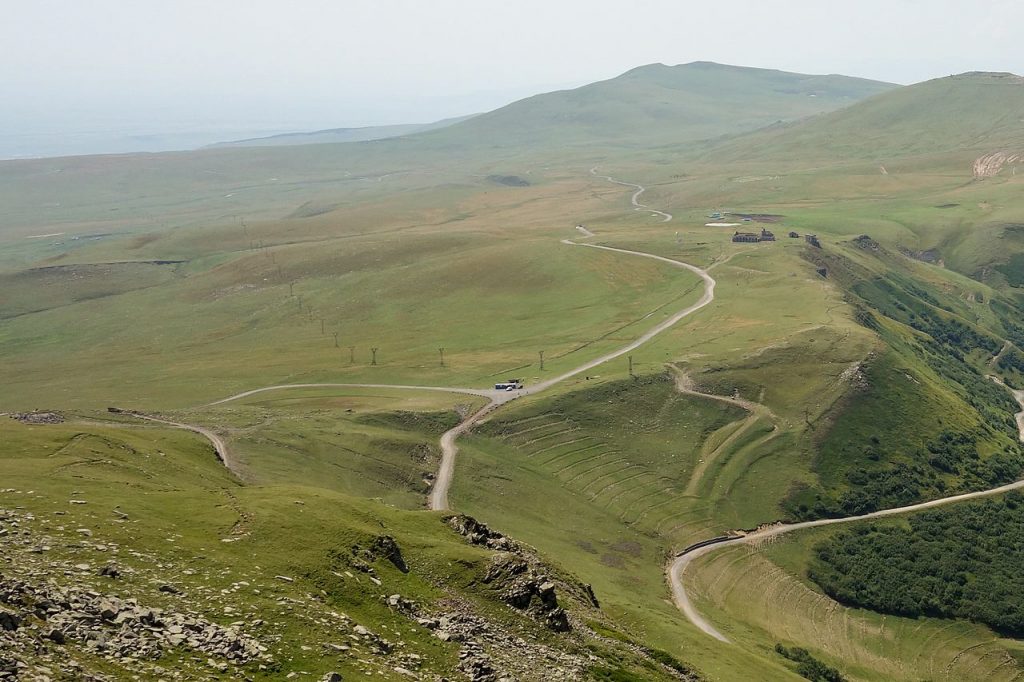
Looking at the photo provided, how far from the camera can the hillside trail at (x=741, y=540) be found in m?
105

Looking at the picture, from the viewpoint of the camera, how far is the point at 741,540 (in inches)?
5037

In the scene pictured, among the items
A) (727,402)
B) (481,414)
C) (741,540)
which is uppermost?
(481,414)

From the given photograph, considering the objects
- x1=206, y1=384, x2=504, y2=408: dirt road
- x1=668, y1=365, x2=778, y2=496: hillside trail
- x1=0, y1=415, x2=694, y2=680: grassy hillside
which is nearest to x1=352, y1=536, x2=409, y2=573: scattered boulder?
x1=0, y1=415, x2=694, y2=680: grassy hillside

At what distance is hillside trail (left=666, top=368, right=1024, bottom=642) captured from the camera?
10544cm

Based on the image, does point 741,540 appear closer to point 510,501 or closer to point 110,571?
point 510,501

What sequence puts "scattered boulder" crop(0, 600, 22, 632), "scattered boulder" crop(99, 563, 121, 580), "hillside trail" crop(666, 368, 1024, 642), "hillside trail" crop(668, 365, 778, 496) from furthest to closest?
1. "hillside trail" crop(668, 365, 778, 496)
2. "hillside trail" crop(666, 368, 1024, 642)
3. "scattered boulder" crop(99, 563, 121, 580)
4. "scattered boulder" crop(0, 600, 22, 632)

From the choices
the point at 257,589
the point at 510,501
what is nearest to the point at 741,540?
the point at 510,501

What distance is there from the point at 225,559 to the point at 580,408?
326 ft

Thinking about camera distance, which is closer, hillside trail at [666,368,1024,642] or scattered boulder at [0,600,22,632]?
scattered boulder at [0,600,22,632]

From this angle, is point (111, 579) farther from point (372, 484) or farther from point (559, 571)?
point (372, 484)

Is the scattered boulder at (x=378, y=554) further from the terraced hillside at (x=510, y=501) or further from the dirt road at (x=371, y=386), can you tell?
the dirt road at (x=371, y=386)

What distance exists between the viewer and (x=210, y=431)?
11888cm

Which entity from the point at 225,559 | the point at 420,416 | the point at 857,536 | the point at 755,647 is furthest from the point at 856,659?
the point at 225,559

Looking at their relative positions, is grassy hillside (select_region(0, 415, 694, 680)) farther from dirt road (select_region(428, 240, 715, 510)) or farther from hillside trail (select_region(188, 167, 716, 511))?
dirt road (select_region(428, 240, 715, 510))
